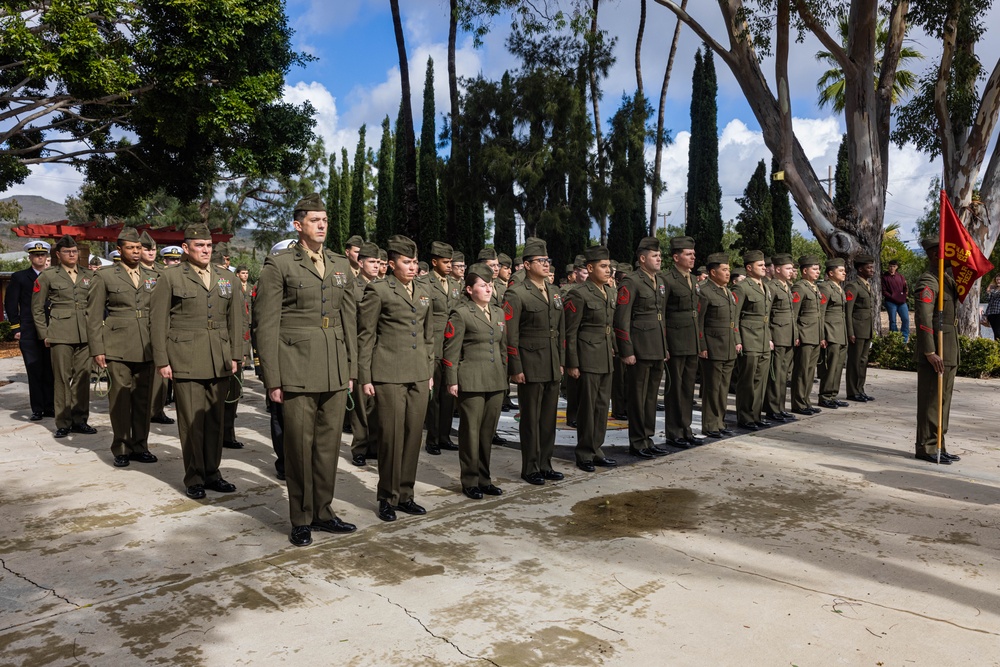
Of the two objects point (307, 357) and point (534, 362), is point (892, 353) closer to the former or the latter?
point (534, 362)

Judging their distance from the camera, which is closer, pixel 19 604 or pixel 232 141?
pixel 19 604

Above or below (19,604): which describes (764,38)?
above

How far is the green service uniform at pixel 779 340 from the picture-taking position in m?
9.16

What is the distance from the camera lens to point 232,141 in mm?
14422

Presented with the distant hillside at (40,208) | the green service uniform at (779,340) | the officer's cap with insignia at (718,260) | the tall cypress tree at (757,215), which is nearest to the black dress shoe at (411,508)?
the officer's cap with insignia at (718,260)

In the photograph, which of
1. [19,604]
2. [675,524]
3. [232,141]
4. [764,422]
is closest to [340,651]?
[19,604]

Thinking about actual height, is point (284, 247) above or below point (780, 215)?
below

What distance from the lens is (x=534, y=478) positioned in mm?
6070

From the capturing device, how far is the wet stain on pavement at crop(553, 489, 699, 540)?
484 cm

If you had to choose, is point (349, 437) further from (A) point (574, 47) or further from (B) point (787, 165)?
(A) point (574, 47)

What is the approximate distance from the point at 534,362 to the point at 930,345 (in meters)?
3.57

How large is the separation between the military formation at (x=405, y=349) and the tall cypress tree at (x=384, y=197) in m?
27.8

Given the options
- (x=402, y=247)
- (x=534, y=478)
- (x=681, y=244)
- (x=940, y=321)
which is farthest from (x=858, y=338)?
(x=402, y=247)

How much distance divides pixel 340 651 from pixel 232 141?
12964 millimetres
